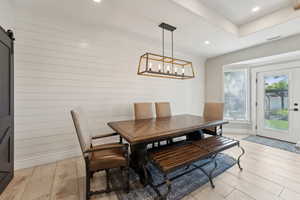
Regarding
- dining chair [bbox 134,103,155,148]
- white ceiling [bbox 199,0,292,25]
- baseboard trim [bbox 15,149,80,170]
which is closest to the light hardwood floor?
baseboard trim [bbox 15,149,80,170]

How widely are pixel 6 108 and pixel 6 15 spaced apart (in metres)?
1.48

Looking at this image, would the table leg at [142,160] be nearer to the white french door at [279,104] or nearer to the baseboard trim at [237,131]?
the baseboard trim at [237,131]

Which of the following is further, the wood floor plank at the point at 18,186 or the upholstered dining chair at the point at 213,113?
the upholstered dining chair at the point at 213,113

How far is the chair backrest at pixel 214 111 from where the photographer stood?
2947 millimetres

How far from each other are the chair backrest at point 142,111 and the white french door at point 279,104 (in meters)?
3.68

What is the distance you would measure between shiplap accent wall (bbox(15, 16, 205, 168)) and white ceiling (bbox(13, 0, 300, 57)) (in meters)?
0.25

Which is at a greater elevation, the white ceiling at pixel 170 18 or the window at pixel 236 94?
the white ceiling at pixel 170 18

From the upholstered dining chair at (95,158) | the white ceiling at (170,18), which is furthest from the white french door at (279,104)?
the upholstered dining chair at (95,158)

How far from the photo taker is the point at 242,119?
4.51 metres

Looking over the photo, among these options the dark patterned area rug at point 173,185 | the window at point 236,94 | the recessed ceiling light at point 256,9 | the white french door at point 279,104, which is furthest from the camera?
the window at point 236,94

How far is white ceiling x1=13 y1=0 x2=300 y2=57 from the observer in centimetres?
221

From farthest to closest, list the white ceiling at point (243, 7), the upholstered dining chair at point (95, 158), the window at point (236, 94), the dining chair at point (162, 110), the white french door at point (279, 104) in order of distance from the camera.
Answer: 1. the window at point (236, 94)
2. the white french door at point (279, 104)
3. the dining chair at point (162, 110)
4. the white ceiling at point (243, 7)
5. the upholstered dining chair at point (95, 158)

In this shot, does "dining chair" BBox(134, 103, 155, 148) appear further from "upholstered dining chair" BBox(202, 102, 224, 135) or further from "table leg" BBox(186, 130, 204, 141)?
"upholstered dining chair" BBox(202, 102, 224, 135)

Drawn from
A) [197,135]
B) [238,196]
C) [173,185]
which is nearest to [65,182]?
[173,185]
